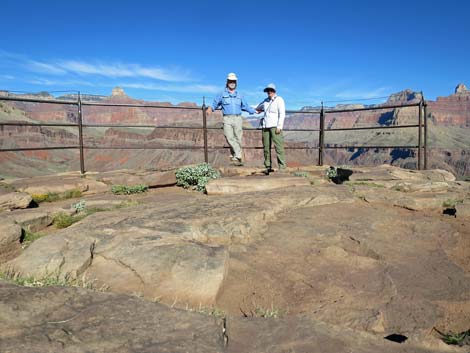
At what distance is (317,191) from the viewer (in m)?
5.11

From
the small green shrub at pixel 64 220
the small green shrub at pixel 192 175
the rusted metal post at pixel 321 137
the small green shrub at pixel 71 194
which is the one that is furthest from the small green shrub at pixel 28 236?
the rusted metal post at pixel 321 137

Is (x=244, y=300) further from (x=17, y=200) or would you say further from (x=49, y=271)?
(x=17, y=200)

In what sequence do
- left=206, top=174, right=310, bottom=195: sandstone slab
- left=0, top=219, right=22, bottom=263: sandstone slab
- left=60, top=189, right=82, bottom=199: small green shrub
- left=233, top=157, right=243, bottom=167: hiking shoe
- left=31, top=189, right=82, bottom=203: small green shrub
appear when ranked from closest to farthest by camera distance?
left=0, top=219, right=22, bottom=263: sandstone slab, left=206, top=174, right=310, bottom=195: sandstone slab, left=31, top=189, right=82, bottom=203: small green shrub, left=60, top=189, right=82, bottom=199: small green shrub, left=233, top=157, right=243, bottom=167: hiking shoe

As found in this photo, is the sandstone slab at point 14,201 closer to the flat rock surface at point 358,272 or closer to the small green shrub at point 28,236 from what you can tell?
the small green shrub at point 28,236

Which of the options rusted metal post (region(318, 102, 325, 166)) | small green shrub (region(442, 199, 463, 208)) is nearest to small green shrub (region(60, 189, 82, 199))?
small green shrub (region(442, 199, 463, 208))

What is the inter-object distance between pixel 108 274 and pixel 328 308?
1494mm

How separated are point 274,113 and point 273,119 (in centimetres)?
12

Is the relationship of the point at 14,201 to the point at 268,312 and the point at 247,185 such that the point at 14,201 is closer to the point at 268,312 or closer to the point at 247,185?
the point at 247,185

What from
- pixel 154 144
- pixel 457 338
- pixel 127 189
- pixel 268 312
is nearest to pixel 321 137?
pixel 127 189

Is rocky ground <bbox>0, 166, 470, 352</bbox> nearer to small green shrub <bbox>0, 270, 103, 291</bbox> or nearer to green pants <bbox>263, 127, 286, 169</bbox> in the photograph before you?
small green shrub <bbox>0, 270, 103, 291</bbox>

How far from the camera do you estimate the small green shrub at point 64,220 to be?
4.15 meters

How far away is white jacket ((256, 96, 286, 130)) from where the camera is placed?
780 cm

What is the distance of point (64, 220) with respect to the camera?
420cm

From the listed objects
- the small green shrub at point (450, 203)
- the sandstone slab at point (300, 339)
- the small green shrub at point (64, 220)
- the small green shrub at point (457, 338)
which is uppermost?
the small green shrub at point (450, 203)
